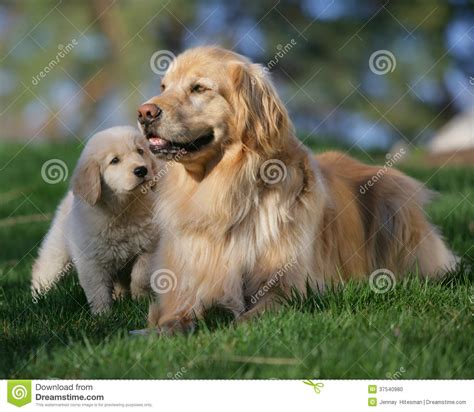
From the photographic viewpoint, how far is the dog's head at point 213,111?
12.5 feet

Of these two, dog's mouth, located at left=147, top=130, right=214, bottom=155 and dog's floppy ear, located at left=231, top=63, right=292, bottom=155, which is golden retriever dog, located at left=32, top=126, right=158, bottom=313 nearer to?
dog's mouth, located at left=147, top=130, right=214, bottom=155

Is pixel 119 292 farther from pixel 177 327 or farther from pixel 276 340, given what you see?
pixel 276 340

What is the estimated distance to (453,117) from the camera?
13188 mm

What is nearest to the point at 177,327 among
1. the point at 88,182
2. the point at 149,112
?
the point at 149,112

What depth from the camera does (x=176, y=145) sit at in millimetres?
3840

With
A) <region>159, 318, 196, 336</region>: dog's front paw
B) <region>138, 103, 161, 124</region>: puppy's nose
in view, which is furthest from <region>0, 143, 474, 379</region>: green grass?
<region>138, 103, 161, 124</region>: puppy's nose

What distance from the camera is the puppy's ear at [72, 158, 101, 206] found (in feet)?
14.6

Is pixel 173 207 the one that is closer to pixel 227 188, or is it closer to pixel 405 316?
pixel 227 188

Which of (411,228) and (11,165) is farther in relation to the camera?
(11,165)

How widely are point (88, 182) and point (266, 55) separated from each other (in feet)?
12.6

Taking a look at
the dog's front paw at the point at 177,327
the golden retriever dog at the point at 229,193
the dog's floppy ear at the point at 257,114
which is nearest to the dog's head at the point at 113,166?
the golden retriever dog at the point at 229,193

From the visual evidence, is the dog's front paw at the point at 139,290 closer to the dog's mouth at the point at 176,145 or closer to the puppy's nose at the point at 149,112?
the dog's mouth at the point at 176,145
